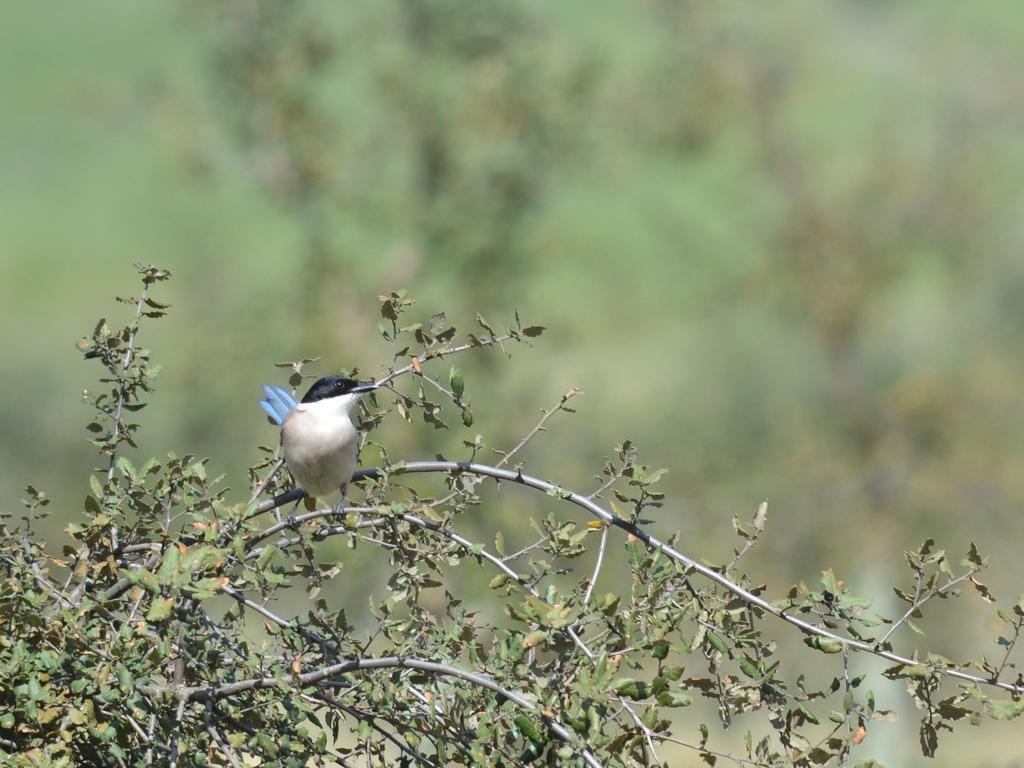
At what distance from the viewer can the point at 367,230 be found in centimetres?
1473

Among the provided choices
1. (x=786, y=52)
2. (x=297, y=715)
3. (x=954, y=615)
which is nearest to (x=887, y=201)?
(x=786, y=52)

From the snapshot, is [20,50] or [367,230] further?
[20,50]

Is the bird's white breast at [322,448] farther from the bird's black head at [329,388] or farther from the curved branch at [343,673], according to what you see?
the curved branch at [343,673]

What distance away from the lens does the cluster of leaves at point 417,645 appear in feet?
9.42

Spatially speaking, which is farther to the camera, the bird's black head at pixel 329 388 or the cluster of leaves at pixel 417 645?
the bird's black head at pixel 329 388

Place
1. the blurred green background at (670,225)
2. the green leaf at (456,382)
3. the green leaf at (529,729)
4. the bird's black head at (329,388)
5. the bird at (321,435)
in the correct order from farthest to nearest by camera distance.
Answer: the blurred green background at (670,225)
the bird's black head at (329,388)
the bird at (321,435)
the green leaf at (456,382)
the green leaf at (529,729)

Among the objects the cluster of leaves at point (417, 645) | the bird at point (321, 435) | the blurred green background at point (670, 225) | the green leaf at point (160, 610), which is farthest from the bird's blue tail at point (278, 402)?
the blurred green background at point (670, 225)

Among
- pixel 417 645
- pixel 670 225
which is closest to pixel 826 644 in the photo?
pixel 417 645

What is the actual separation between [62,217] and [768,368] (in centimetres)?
2618

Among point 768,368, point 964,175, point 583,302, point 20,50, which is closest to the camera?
point 964,175

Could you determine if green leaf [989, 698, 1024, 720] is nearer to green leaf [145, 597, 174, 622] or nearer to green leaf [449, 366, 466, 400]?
green leaf [449, 366, 466, 400]

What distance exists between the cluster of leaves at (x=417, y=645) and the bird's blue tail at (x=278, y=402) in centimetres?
89

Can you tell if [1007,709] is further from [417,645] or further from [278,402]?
[278,402]

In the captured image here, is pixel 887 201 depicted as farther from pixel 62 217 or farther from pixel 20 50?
pixel 20 50
